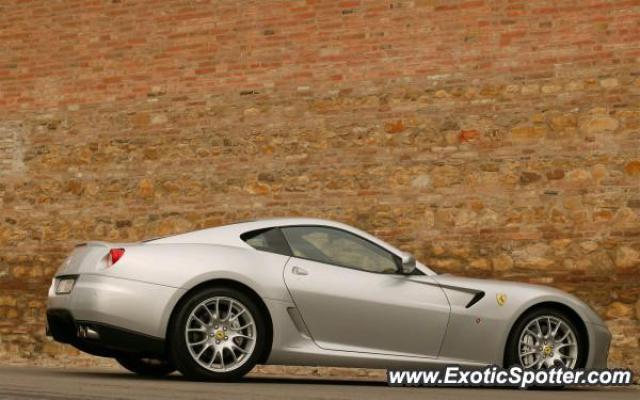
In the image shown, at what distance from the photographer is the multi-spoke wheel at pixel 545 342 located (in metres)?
8.98

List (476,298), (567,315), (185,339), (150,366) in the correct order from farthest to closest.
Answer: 1. (150,366)
2. (567,315)
3. (476,298)
4. (185,339)

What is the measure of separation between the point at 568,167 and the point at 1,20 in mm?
7933

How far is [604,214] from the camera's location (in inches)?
482

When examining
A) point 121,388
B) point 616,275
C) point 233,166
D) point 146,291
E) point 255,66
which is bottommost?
point 121,388

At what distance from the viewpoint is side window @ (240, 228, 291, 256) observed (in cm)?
886

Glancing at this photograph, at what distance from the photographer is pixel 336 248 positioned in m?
9.19

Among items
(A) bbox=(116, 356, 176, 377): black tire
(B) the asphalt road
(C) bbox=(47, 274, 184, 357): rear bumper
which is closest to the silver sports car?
(C) bbox=(47, 274, 184, 357): rear bumper

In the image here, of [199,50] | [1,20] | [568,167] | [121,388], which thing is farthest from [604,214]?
[1,20]

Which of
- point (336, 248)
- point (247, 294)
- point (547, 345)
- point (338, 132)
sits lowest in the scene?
point (547, 345)

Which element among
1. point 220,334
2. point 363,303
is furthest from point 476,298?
point 220,334

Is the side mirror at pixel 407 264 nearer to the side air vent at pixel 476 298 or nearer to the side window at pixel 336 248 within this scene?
the side window at pixel 336 248

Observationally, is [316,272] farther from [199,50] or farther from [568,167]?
[199,50]

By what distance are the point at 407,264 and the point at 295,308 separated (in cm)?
98

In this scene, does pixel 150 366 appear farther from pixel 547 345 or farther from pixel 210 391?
pixel 547 345
